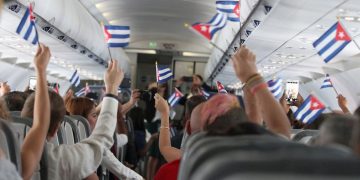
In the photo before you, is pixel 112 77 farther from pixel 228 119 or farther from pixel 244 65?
pixel 228 119

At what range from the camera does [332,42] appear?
5930 millimetres

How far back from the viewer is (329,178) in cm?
101

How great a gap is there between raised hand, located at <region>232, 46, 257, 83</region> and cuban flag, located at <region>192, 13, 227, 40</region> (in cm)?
419

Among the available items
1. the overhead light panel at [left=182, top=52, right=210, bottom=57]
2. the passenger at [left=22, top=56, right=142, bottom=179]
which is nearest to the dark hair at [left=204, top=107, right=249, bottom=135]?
the passenger at [left=22, top=56, right=142, bottom=179]

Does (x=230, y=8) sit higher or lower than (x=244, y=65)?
higher

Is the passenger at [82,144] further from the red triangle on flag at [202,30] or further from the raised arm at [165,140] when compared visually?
the red triangle on flag at [202,30]

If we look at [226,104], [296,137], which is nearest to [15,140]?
[226,104]

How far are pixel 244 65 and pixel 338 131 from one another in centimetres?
102

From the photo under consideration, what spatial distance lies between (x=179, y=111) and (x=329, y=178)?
13364 millimetres

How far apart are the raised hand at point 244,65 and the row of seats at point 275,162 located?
118cm

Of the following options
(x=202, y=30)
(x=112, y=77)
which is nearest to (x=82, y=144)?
(x=112, y=77)

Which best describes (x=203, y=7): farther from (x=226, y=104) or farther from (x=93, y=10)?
(x=226, y=104)

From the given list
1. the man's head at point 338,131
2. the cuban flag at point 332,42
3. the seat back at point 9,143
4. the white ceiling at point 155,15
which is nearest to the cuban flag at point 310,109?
the cuban flag at point 332,42

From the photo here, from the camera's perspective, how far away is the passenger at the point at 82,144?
2810 mm
